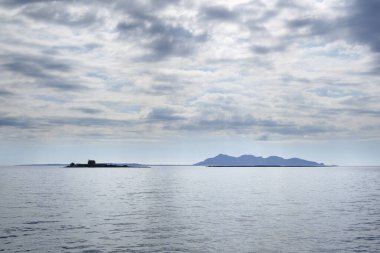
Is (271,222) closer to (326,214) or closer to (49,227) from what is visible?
(326,214)

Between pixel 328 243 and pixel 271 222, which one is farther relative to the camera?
pixel 271 222

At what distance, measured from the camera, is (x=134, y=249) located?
1511 inches

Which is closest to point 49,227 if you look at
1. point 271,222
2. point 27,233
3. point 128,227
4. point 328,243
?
point 27,233

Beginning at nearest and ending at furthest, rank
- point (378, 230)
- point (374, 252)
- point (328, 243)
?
1. point (374, 252)
2. point (328, 243)
3. point (378, 230)

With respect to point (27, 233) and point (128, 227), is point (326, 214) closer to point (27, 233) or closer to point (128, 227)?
point (128, 227)

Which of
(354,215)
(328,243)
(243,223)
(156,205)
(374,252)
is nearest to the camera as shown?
(374,252)

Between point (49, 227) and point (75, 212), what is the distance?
15.4 metres

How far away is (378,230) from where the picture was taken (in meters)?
49.7

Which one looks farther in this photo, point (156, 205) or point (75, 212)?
point (156, 205)

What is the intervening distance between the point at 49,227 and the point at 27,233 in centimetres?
472

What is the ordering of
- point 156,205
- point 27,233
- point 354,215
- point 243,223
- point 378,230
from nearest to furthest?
point 27,233
point 378,230
point 243,223
point 354,215
point 156,205

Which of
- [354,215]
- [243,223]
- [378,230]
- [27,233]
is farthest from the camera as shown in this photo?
[354,215]

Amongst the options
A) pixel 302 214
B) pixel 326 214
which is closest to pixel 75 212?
pixel 302 214

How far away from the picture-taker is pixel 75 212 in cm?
6525
